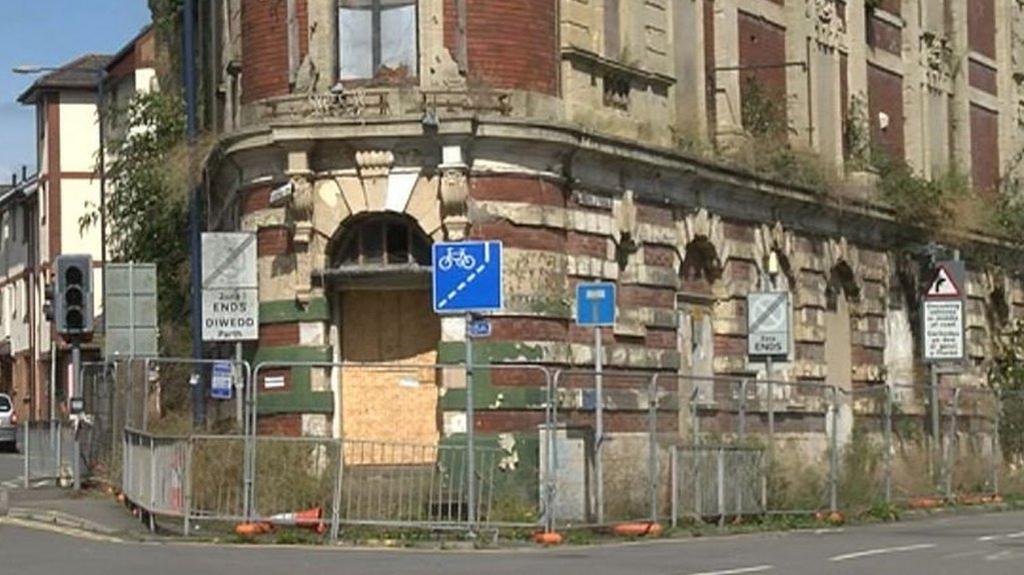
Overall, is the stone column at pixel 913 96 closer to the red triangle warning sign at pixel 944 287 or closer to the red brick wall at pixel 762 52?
the red brick wall at pixel 762 52

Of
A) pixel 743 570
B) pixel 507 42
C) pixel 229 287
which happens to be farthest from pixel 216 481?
pixel 507 42

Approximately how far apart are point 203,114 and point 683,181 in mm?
7863

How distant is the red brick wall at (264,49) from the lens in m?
31.8

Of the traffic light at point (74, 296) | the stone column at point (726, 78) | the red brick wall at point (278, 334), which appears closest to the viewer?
the red brick wall at point (278, 334)

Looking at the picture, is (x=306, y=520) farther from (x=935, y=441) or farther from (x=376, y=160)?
(x=935, y=441)

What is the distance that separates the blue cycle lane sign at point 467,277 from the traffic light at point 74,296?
8.66 metres

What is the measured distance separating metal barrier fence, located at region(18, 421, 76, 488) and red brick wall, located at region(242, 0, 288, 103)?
7231 millimetres

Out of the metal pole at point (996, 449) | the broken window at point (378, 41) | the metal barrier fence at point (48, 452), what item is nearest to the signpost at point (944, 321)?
the metal pole at point (996, 449)

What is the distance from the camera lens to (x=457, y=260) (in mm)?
25469

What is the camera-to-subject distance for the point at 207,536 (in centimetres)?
2605

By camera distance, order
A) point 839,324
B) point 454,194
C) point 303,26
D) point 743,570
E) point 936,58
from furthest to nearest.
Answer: point 936,58
point 839,324
point 303,26
point 454,194
point 743,570

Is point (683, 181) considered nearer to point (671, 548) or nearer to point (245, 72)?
point (245, 72)

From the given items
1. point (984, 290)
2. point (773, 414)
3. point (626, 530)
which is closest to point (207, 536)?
point (626, 530)

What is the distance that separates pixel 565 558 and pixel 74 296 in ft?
37.7
